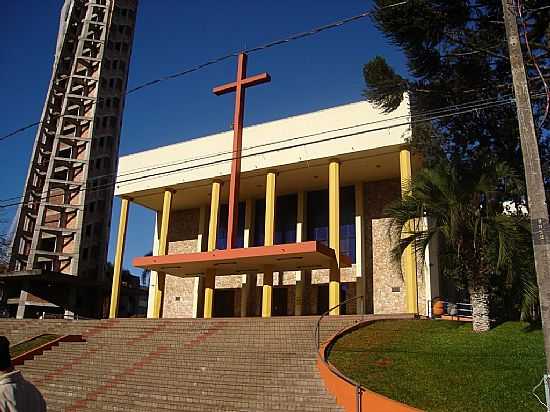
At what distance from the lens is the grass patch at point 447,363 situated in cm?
893

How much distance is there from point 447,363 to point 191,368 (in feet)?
20.7

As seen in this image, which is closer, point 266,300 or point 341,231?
point 266,300

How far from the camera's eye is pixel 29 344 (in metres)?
18.8

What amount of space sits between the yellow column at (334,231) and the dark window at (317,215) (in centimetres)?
416

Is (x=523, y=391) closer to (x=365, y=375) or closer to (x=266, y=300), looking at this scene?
(x=365, y=375)

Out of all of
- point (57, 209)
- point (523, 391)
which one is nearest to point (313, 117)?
point (523, 391)

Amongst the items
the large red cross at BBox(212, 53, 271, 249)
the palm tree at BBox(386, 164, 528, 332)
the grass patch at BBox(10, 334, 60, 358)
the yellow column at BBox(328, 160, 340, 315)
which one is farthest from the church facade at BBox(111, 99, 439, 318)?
the grass patch at BBox(10, 334, 60, 358)

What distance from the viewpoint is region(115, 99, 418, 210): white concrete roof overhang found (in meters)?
21.6

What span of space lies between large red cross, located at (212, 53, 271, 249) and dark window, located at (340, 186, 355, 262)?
17.5 ft

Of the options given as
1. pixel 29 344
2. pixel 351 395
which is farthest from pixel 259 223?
pixel 351 395

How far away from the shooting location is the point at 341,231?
25.2 m

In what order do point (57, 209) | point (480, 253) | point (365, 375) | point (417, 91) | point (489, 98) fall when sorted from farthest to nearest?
1. point (57, 209)
2. point (417, 91)
3. point (489, 98)
4. point (480, 253)
5. point (365, 375)

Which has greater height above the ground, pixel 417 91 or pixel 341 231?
pixel 417 91

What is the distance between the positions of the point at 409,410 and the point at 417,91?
11.3 m
